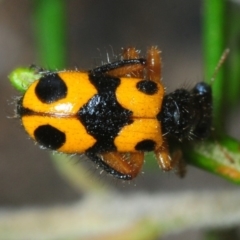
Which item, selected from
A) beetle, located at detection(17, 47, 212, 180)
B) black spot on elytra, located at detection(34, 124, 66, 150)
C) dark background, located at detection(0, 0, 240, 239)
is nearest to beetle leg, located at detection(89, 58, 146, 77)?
beetle, located at detection(17, 47, 212, 180)

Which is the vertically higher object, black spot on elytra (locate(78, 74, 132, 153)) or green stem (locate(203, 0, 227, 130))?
green stem (locate(203, 0, 227, 130))

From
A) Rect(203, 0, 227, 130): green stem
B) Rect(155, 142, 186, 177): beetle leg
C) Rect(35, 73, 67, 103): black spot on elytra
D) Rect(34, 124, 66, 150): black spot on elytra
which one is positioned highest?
Rect(203, 0, 227, 130): green stem

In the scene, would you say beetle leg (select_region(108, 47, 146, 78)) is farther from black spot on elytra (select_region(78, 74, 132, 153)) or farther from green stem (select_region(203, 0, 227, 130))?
green stem (select_region(203, 0, 227, 130))

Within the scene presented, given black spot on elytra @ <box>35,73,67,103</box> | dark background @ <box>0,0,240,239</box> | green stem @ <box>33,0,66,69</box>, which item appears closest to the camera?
black spot on elytra @ <box>35,73,67,103</box>

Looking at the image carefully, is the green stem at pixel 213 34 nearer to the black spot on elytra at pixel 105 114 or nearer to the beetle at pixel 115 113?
the beetle at pixel 115 113

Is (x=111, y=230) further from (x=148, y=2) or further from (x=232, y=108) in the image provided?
(x=148, y=2)

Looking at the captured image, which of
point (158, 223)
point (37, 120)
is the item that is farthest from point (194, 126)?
point (37, 120)

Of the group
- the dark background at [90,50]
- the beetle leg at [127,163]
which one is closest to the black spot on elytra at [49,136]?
the beetle leg at [127,163]
